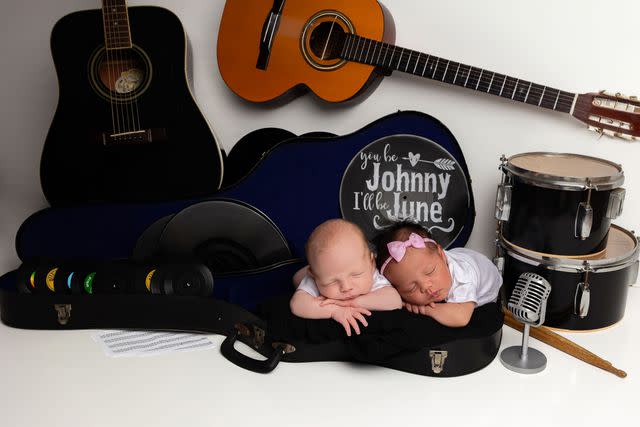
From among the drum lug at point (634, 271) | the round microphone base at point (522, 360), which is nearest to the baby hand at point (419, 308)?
the round microphone base at point (522, 360)

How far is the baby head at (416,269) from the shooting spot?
59.3 inches

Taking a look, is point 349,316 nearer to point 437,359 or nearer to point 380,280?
point 380,280

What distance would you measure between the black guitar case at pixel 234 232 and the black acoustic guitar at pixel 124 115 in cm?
15

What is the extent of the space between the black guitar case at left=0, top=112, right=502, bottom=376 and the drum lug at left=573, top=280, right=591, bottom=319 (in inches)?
9.2

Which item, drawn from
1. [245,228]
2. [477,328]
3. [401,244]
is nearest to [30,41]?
[245,228]

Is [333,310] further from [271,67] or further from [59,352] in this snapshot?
[271,67]

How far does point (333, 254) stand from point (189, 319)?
1.55 feet

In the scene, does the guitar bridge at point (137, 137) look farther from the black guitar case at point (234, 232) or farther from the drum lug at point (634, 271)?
the drum lug at point (634, 271)

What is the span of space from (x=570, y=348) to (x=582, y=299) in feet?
0.43

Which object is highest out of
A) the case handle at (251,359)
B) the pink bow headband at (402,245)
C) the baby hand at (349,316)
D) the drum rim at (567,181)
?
the drum rim at (567,181)

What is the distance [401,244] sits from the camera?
4.99 feet

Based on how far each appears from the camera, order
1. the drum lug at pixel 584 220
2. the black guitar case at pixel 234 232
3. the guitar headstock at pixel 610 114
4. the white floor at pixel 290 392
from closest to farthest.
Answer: the white floor at pixel 290 392 < the drum lug at pixel 584 220 < the black guitar case at pixel 234 232 < the guitar headstock at pixel 610 114

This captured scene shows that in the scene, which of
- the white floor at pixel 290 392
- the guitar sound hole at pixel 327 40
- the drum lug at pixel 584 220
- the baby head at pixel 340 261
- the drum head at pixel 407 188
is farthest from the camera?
the guitar sound hole at pixel 327 40

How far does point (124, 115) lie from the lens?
2.08 metres
